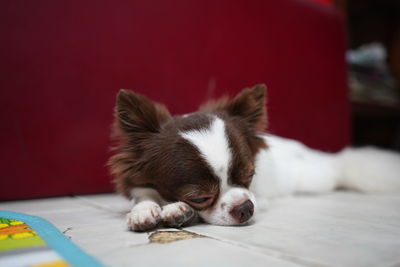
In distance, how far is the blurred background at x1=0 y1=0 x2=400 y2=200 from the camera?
2.22 metres

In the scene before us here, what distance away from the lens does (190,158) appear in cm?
147

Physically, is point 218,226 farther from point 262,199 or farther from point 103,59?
point 103,59

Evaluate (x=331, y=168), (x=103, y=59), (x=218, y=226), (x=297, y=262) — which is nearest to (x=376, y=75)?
(x=331, y=168)

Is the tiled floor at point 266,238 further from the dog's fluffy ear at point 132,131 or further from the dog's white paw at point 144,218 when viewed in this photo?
the dog's fluffy ear at point 132,131

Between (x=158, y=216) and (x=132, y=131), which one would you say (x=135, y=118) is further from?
(x=158, y=216)

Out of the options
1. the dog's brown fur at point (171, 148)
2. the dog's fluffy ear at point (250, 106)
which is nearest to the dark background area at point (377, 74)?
the dog's fluffy ear at point (250, 106)

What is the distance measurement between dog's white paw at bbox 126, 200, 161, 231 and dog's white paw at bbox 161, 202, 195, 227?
0.10 feet

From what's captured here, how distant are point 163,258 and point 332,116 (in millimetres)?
3256

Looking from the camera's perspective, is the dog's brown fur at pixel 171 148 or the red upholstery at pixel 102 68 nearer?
the dog's brown fur at pixel 171 148

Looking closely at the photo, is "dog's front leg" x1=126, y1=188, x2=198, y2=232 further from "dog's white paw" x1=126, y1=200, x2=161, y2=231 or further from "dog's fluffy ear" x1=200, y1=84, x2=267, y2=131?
"dog's fluffy ear" x1=200, y1=84, x2=267, y2=131

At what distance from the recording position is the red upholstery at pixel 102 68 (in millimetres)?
2213

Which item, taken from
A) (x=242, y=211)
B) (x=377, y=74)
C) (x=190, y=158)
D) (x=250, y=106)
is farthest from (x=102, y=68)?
(x=377, y=74)

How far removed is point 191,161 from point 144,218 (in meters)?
0.29

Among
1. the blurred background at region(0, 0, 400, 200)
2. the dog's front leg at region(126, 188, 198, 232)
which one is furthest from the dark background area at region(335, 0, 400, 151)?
the dog's front leg at region(126, 188, 198, 232)
